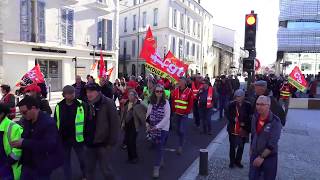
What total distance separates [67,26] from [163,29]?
53.8ft

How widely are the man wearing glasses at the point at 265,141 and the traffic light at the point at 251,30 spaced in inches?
205

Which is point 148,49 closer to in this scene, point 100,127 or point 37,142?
point 100,127

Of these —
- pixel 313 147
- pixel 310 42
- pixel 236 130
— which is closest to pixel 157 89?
pixel 236 130

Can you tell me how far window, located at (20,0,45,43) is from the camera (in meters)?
19.3

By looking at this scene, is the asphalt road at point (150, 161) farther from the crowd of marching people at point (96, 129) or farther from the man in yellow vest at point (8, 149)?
the man in yellow vest at point (8, 149)

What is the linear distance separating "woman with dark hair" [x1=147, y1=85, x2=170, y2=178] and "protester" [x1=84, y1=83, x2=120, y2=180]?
145 cm

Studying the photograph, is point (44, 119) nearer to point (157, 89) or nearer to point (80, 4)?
point (157, 89)

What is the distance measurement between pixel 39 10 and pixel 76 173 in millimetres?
17084

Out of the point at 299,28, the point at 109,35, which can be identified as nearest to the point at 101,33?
the point at 109,35

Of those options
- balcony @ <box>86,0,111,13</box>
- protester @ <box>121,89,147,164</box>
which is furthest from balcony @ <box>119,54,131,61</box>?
protester @ <box>121,89,147,164</box>

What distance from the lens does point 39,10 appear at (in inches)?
795

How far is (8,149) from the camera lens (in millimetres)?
3271

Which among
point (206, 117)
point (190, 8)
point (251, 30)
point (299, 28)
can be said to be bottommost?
point (206, 117)

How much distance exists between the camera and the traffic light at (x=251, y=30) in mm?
8852
